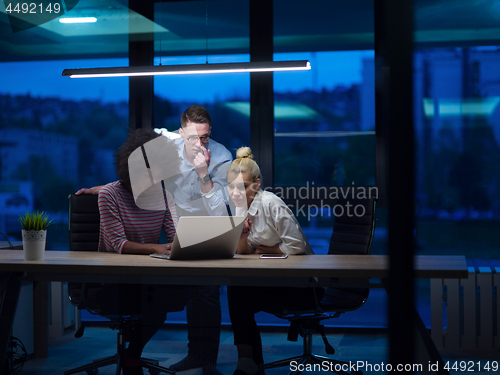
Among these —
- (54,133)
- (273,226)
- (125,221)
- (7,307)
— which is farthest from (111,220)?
(54,133)

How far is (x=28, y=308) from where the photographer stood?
2900 millimetres

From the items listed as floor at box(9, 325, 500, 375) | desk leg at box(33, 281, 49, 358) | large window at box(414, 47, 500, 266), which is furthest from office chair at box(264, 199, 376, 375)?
desk leg at box(33, 281, 49, 358)

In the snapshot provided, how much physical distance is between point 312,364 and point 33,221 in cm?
156

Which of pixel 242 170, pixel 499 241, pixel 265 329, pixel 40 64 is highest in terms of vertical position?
pixel 40 64

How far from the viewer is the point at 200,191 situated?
133 inches

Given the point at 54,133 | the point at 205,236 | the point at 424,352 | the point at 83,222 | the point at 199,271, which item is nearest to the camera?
the point at 424,352

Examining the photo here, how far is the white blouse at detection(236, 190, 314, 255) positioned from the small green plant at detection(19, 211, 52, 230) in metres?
0.96

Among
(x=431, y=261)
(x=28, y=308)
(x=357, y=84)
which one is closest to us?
A: (x=431, y=261)

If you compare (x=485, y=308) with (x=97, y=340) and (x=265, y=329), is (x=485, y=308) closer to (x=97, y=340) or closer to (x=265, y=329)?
(x=265, y=329)

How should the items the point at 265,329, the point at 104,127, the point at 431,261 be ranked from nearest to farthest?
the point at 431,261 < the point at 265,329 < the point at 104,127

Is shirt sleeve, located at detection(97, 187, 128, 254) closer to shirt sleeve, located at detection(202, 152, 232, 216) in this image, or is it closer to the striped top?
the striped top

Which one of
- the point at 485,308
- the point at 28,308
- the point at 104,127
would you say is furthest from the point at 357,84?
the point at 28,308

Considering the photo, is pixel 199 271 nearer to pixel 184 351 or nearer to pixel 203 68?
pixel 184 351

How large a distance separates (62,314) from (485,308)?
2880 millimetres
